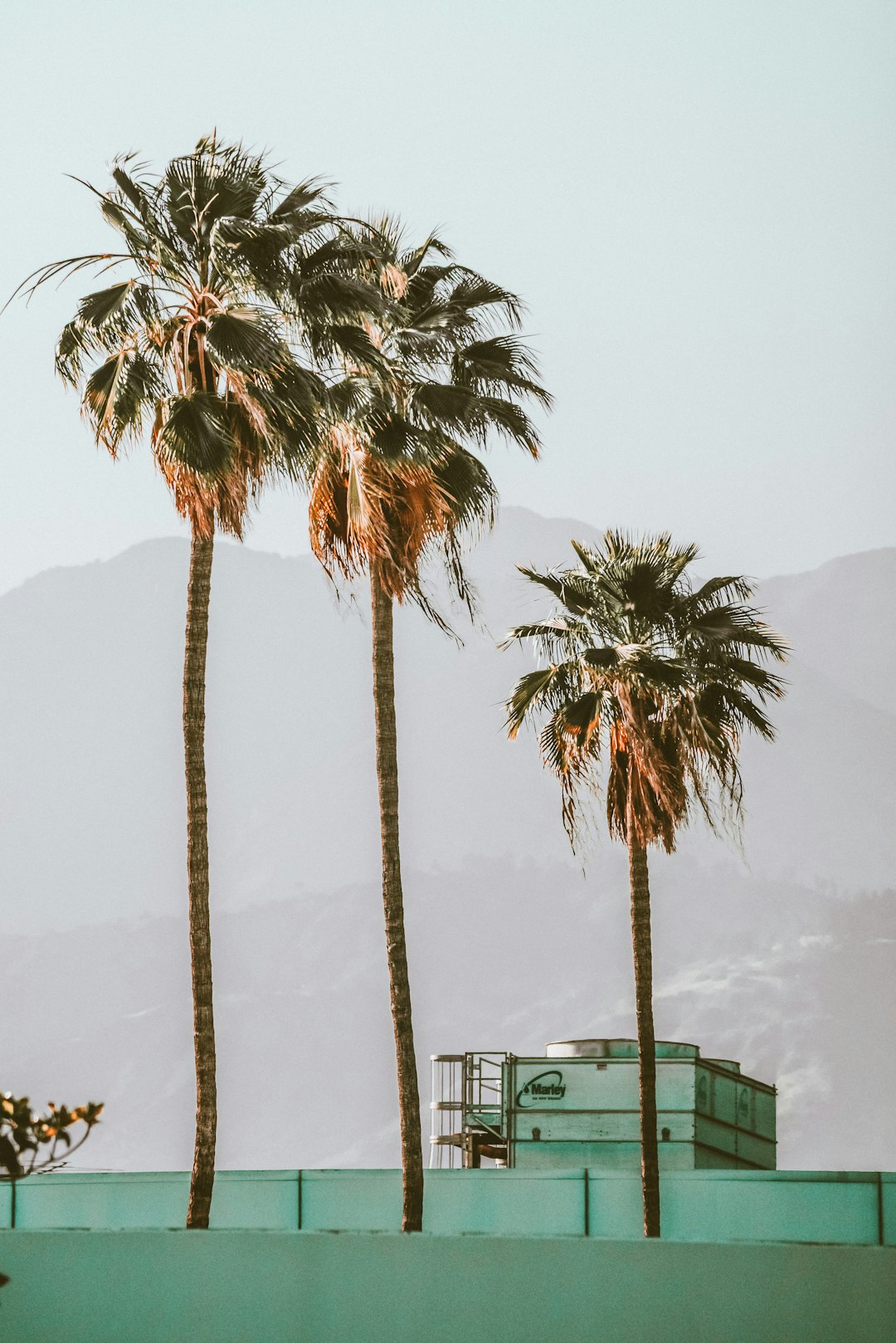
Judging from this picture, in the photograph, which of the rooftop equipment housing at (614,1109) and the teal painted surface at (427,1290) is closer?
the teal painted surface at (427,1290)

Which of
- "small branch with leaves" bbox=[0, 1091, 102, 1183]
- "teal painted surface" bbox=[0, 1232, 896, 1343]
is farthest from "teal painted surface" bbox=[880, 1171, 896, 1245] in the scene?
"small branch with leaves" bbox=[0, 1091, 102, 1183]

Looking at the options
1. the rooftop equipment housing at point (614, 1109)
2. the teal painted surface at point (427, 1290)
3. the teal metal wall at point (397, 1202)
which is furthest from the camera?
the rooftop equipment housing at point (614, 1109)

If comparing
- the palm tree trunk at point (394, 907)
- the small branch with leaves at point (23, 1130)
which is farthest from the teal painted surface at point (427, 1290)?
the palm tree trunk at point (394, 907)

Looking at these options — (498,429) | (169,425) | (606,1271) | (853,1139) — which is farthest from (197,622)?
(853,1139)

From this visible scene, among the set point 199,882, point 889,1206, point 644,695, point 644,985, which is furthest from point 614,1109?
point 199,882

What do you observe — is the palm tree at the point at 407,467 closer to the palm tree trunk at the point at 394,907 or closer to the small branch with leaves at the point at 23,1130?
the palm tree trunk at the point at 394,907

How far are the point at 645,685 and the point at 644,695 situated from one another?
0.58 meters

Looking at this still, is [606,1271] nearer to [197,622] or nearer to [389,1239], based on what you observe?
[389,1239]

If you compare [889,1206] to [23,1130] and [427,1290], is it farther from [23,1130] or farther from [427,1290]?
[23,1130]

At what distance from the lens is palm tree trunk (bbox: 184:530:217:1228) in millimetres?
17125

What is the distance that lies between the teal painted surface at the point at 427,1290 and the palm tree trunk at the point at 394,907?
212 inches

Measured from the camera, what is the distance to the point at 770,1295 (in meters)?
12.7

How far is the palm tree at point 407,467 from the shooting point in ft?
65.3

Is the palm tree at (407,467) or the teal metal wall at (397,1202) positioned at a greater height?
the palm tree at (407,467)
